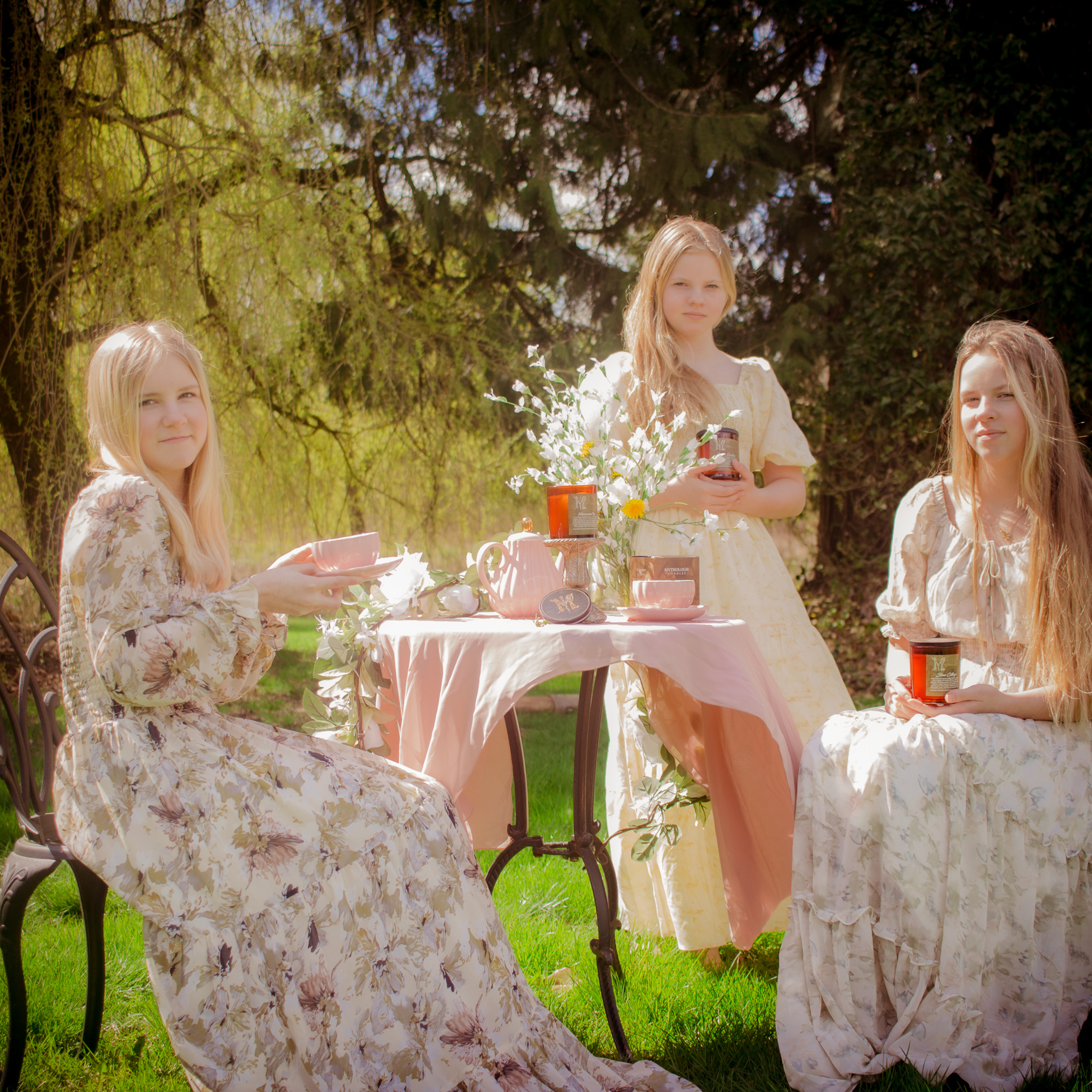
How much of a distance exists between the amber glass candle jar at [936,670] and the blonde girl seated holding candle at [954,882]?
27 mm

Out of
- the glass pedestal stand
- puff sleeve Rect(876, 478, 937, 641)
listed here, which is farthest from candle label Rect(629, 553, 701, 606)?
puff sleeve Rect(876, 478, 937, 641)

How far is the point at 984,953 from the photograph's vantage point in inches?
66.1

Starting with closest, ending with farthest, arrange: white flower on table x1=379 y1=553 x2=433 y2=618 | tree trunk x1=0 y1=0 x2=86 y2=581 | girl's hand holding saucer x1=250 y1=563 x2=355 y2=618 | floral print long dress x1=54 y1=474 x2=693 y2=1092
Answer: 1. floral print long dress x1=54 y1=474 x2=693 y2=1092
2. girl's hand holding saucer x1=250 y1=563 x2=355 y2=618
3. white flower on table x1=379 y1=553 x2=433 y2=618
4. tree trunk x1=0 y1=0 x2=86 y2=581

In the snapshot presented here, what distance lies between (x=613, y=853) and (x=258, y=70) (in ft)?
13.1

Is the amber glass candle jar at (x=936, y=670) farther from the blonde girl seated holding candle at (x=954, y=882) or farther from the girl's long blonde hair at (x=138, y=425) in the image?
the girl's long blonde hair at (x=138, y=425)

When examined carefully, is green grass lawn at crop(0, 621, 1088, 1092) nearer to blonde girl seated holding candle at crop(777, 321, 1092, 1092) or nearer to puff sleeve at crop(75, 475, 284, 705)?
blonde girl seated holding candle at crop(777, 321, 1092, 1092)

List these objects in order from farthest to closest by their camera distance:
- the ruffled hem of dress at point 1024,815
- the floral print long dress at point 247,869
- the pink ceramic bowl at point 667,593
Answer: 1. the pink ceramic bowl at point 667,593
2. the ruffled hem of dress at point 1024,815
3. the floral print long dress at point 247,869

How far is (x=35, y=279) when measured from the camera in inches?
166

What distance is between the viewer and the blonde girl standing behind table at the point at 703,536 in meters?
2.30

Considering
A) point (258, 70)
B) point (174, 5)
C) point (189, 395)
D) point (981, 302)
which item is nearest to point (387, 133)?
point (258, 70)

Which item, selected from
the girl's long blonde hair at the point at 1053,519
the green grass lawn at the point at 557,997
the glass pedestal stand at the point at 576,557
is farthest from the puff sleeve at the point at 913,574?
the green grass lawn at the point at 557,997

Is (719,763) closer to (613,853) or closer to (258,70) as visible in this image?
(613,853)

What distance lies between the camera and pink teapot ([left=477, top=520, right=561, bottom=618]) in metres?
1.85

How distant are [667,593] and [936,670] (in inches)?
21.1
